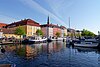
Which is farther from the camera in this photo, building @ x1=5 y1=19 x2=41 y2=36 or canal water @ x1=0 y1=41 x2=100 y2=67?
building @ x1=5 y1=19 x2=41 y2=36

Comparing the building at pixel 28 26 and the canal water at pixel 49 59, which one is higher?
the building at pixel 28 26

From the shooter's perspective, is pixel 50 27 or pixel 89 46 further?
pixel 50 27

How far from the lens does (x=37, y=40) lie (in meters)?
94.1

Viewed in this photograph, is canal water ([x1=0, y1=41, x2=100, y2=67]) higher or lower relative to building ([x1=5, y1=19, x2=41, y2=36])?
lower

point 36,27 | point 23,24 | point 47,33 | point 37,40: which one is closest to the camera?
point 37,40

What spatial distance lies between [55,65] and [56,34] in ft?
482

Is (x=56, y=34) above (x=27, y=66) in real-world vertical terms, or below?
above

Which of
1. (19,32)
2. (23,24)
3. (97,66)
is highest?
(23,24)

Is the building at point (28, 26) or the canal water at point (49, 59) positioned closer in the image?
the canal water at point (49, 59)

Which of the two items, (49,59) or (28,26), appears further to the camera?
(28,26)

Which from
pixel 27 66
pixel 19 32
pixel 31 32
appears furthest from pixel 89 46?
pixel 31 32

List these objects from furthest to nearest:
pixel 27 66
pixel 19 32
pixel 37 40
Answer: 1. pixel 19 32
2. pixel 37 40
3. pixel 27 66

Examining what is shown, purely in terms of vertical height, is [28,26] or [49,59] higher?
[28,26]

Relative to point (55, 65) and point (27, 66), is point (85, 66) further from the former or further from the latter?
point (27, 66)
